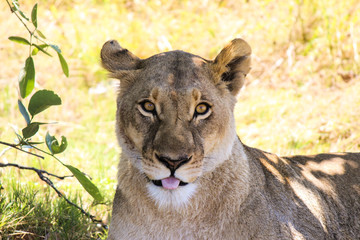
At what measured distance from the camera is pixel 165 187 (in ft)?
8.95

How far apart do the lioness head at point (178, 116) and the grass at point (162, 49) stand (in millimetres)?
1153

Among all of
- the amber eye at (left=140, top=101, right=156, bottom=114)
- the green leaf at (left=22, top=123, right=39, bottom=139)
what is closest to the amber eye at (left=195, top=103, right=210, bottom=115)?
the amber eye at (left=140, top=101, right=156, bottom=114)

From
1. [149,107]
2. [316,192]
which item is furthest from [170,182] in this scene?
[316,192]

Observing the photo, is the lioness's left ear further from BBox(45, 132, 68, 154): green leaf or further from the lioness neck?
BBox(45, 132, 68, 154): green leaf

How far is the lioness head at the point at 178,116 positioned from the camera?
2.68 m

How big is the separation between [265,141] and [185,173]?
3430mm

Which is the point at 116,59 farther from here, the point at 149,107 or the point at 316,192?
the point at 316,192

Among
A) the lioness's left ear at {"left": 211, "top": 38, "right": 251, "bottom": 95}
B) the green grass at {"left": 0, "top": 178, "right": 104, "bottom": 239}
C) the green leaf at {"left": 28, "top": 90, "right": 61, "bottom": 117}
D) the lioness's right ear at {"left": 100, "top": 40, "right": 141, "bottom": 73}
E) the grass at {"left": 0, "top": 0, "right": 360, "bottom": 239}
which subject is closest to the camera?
the green leaf at {"left": 28, "top": 90, "right": 61, "bottom": 117}

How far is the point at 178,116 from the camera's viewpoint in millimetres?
2783

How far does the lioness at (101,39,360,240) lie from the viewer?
275cm

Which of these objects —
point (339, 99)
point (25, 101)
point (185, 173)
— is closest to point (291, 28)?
point (339, 99)

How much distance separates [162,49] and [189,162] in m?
5.93

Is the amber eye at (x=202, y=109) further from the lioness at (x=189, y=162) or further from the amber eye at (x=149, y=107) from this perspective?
the amber eye at (x=149, y=107)

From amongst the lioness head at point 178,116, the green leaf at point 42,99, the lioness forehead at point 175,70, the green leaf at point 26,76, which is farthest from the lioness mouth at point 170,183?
the green leaf at point 26,76
